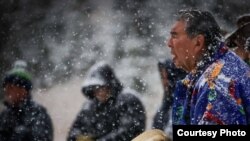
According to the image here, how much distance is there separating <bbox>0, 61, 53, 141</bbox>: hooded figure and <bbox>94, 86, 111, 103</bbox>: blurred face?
0.32m

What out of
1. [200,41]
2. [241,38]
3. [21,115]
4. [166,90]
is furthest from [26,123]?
[200,41]

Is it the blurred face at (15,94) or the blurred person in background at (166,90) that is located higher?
the blurred face at (15,94)

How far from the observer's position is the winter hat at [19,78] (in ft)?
11.8

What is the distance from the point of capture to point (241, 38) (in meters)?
3.31

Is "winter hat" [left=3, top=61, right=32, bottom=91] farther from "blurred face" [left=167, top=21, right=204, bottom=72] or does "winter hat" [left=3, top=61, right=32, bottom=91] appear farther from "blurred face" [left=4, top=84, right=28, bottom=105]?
"blurred face" [left=167, top=21, right=204, bottom=72]

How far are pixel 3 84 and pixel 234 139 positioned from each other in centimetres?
167

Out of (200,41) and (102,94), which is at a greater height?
(102,94)

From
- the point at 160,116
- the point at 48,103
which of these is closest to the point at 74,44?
the point at 48,103

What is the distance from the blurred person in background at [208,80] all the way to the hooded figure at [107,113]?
0.88m

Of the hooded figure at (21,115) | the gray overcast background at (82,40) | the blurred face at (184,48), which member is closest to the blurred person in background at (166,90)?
the gray overcast background at (82,40)

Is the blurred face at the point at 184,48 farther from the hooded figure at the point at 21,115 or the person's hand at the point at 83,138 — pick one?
the hooded figure at the point at 21,115

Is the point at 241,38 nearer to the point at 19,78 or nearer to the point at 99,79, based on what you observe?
the point at 99,79

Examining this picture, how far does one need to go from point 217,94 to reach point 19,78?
1.63m

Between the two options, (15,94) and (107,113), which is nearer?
(107,113)
